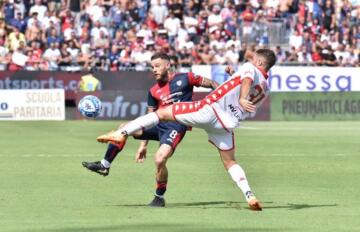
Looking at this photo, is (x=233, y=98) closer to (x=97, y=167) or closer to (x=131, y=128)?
(x=131, y=128)

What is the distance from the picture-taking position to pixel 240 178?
13.2m

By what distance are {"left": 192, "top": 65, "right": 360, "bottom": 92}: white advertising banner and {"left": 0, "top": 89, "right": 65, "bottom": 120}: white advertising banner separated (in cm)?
788

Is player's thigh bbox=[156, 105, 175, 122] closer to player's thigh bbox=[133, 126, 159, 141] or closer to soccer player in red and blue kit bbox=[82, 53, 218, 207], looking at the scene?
soccer player in red and blue kit bbox=[82, 53, 218, 207]

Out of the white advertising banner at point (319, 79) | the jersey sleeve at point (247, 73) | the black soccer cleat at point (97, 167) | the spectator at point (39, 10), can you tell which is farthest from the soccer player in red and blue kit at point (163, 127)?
the spectator at point (39, 10)

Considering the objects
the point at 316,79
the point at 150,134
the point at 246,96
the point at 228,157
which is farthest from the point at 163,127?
the point at 316,79

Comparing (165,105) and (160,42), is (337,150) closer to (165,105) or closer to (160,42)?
(165,105)

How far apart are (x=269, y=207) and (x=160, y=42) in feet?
85.0

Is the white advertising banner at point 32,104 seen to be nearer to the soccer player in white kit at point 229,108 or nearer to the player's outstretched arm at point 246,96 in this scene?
the soccer player in white kit at point 229,108

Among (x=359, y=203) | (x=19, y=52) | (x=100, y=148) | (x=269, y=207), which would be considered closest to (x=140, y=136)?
(x=269, y=207)

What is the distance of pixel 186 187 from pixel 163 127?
2671 millimetres

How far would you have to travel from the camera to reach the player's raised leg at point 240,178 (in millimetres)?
13047

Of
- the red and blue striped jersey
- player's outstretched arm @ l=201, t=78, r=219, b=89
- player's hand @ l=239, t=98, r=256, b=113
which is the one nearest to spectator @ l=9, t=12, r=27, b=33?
the red and blue striped jersey

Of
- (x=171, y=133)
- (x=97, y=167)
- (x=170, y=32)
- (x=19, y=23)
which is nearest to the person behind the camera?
(x=97, y=167)

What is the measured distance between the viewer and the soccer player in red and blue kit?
13.9 metres
